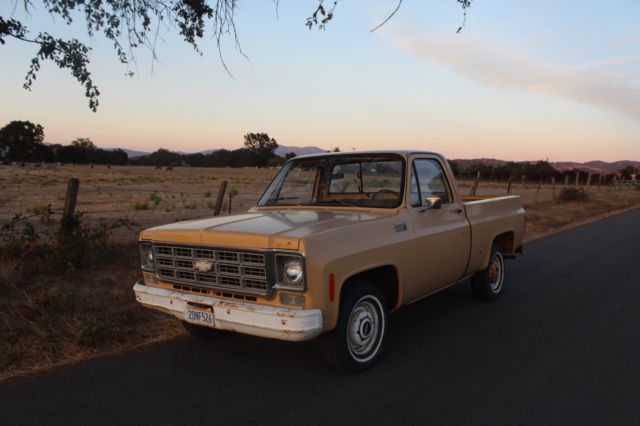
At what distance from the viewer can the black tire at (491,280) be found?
21.0ft

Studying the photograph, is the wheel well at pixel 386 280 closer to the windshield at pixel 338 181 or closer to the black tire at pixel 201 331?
the windshield at pixel 338 181

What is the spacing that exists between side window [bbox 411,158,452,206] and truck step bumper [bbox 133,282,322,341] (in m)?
2.09

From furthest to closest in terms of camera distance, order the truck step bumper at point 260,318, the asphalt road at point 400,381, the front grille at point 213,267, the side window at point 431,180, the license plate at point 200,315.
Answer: the side window at point 431,180 → the license plate at point 200,315 → the front grille at point 213,267 → the truck step bumper at point 260,318 → the asphalt road at point 400,381

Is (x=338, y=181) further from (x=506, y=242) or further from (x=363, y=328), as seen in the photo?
(x=506, y=242)

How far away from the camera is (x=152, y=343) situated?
16.4 ft

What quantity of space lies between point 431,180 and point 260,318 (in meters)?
2.62

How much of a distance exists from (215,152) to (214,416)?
151460 mm

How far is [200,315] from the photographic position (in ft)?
13.3

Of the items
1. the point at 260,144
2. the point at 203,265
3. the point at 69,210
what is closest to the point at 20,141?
the point at 260,144

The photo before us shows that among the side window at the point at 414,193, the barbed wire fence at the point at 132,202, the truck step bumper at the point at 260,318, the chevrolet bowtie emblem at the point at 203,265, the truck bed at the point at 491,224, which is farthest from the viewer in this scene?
the barbed wire fence at the point at 132,202

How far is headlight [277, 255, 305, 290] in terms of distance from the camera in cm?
370

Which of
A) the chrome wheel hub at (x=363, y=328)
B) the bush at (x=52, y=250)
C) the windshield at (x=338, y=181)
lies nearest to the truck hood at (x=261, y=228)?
the windshield at (x=338, y=181)

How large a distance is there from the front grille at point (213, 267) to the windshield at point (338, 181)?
1400 millimetres

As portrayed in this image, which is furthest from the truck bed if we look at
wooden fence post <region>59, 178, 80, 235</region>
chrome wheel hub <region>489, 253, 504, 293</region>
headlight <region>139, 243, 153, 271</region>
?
wooden fence post <region>59, 178, 80, 235</region>
